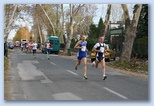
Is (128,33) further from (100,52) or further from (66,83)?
(66,83)

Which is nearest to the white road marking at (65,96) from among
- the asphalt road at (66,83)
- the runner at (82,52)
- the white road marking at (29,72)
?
the asphalt road at (66,83)

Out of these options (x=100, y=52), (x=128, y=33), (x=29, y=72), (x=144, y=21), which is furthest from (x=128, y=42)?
(x=29, y=72)

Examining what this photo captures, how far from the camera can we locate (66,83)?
9648 mm

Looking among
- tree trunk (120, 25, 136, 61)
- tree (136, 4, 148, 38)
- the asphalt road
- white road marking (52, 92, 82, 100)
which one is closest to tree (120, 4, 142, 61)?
tree trunk (120, 25, 136, 61)

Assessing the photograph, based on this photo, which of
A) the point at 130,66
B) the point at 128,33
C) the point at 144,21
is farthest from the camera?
the point at 144,21

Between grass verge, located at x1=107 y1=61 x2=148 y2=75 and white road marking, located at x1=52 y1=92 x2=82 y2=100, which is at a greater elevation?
grass verge, located at x1=107 y1=61 x2=148 y2=75

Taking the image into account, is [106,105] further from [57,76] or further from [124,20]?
[124,20]

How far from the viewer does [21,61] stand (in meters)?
12.1

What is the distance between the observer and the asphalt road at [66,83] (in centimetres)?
818

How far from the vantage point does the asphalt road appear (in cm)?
818

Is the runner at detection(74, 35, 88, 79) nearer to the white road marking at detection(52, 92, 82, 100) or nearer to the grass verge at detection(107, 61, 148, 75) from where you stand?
the grass verge at detection(107, 61, 148, 75)

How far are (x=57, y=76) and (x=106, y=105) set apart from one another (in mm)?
2799

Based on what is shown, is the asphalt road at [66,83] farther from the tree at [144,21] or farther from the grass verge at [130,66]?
the tree at [144,21]

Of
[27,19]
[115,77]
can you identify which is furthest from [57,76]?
[27,19]
